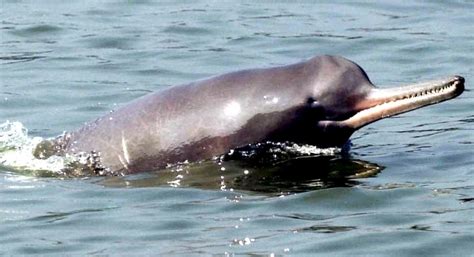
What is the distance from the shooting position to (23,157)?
44.9ft

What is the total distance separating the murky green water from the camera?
1073 centimetres

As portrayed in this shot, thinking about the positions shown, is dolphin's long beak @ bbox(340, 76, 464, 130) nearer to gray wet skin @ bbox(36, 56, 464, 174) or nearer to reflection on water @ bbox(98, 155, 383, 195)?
gray wet skin @ bbox(36, 56, 464, 174)

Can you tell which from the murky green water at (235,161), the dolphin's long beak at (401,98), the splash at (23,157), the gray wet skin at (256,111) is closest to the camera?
the murky green water at (235,161)

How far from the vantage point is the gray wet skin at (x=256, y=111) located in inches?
495

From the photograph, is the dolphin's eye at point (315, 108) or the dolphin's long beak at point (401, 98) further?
the dolphin's eye at point (315, 108)

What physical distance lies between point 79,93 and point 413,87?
17.4 feet

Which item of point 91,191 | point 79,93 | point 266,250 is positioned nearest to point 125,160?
point 91,191

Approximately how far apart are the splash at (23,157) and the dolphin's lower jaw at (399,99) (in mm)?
2200

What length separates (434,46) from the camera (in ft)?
61.4

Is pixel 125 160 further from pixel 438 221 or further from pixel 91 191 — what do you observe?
pixel 438 221

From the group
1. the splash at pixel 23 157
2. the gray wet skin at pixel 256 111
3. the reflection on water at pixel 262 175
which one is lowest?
the splash at pixel 23 157

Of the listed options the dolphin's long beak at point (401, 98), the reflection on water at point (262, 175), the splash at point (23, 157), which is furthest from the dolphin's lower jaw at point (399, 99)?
the splash at point (23, 157)

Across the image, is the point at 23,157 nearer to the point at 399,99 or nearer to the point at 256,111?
the point at 256,111

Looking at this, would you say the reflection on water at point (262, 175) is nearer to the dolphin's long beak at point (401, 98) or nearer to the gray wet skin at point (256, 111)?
the gray wet skin at point (256, 111)
